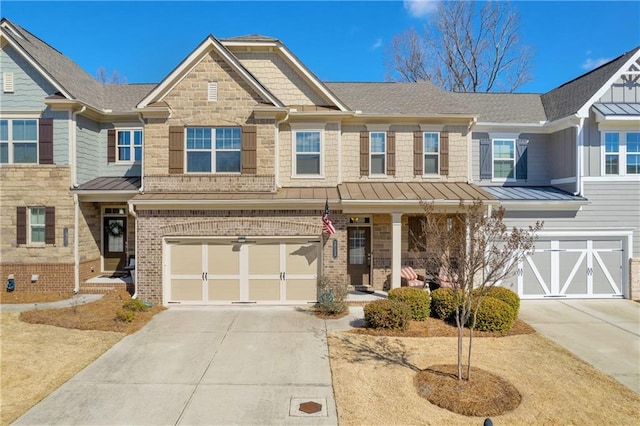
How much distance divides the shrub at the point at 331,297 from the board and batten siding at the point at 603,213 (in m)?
7.00

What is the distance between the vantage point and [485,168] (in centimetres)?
1594

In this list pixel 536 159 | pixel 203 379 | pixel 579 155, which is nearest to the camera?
pixel 203 379

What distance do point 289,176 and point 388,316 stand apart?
257 inches

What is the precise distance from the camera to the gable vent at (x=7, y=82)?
1406cm

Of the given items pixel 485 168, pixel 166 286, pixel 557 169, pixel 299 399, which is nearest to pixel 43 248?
pixel 166 286

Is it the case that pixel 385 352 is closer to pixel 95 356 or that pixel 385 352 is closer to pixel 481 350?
pixel 481 350

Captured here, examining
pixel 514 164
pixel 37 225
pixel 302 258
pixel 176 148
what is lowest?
pixel 302 258

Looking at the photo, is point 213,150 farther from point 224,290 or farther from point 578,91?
point 578,91

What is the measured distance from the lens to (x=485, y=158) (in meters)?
15.9

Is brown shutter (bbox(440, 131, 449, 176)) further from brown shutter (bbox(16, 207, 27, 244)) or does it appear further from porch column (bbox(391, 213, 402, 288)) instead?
brown shutter (bbox(16, 207, 27, 244))

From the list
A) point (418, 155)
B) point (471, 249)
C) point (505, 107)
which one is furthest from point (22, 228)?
point (505, 107)

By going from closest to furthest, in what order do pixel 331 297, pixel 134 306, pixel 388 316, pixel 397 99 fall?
pixel 388 316
pixel 134 306
pixel 331 297
pixel 397 99

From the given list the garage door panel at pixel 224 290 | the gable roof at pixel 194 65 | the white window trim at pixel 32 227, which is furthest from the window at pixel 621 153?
the white window trim at pixel 32 227

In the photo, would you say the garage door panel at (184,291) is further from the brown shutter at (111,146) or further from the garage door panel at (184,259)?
the brown shutter at (111,146)
